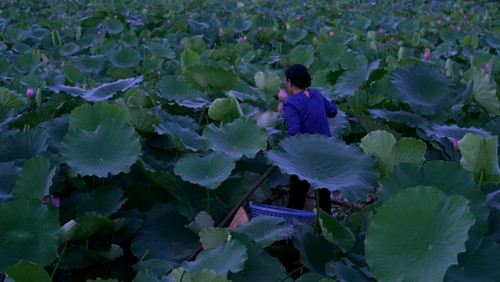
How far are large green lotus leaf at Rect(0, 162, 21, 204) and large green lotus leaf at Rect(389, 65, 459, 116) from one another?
4.57 feet

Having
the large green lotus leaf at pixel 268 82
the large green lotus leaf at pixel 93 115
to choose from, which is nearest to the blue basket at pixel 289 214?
the large green lotus leaf at pixel 93 115

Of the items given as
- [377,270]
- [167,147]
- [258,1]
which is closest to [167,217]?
[167,147]

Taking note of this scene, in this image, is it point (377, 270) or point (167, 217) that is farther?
point (167, 217)

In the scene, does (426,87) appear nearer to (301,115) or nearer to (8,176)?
(301,115)

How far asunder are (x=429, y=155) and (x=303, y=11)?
4438mm

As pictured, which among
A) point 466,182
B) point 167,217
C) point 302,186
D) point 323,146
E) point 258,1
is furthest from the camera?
point 258,1

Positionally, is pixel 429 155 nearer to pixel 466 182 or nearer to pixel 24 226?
pixel 466 182

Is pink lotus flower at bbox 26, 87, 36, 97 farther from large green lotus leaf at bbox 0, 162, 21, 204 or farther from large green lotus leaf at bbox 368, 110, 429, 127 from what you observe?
large green lotus leaf at bbox 368, 110, 429, 127

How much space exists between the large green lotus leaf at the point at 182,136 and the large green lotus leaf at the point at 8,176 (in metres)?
0.44

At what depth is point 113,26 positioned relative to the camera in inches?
183

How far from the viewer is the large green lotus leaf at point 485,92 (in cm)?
228

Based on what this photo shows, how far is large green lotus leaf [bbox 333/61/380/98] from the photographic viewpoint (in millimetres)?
2471

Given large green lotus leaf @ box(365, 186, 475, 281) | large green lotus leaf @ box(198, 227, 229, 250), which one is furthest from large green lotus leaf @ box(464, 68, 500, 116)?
large green lotus leaf @ box(198, 227, 229, 250)

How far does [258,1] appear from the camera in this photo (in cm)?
721
